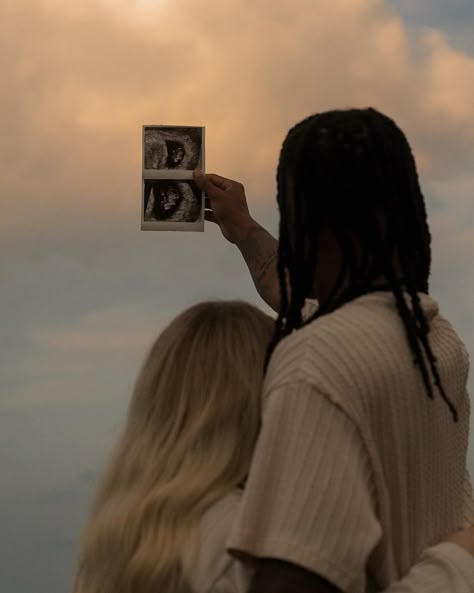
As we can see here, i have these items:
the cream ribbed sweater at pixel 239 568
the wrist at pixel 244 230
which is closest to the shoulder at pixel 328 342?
the cream ribbed sweater at pixel 239 568

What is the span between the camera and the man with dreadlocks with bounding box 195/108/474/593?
7.04 feet

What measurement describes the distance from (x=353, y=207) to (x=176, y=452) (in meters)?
0.82

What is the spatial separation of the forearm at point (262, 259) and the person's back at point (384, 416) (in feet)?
4.79

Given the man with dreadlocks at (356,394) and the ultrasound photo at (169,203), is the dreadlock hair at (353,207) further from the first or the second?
the ultrasound photo at (169,203)

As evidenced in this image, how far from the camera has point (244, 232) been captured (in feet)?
13.7

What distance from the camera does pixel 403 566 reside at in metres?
2.40

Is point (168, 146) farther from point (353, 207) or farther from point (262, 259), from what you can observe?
point (353, 207)

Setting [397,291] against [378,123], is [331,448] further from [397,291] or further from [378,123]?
[378,123]

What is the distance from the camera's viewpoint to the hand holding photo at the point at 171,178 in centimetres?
365

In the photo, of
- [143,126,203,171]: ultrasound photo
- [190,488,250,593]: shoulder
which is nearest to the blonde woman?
[190,488,250,593]: shoulder

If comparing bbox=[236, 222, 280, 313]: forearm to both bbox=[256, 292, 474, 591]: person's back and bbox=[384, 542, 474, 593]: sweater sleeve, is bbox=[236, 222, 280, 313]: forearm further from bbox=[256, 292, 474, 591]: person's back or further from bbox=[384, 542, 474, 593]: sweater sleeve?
bbox=[384, 542, 474, 593]: sweater sleeve

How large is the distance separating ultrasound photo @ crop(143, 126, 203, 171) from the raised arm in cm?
22

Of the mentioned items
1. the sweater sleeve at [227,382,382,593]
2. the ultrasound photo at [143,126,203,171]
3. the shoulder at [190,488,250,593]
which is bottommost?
the shoulder at [190,488,250,593]

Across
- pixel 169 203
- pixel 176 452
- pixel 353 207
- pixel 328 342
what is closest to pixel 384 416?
pixel 328 342
